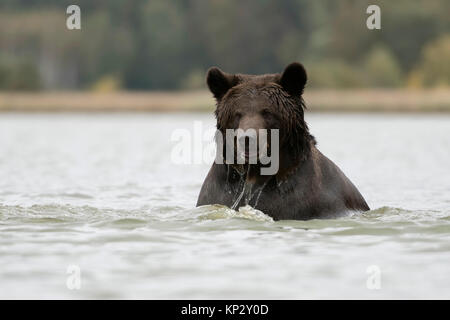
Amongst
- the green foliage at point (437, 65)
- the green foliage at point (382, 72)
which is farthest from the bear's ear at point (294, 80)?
the green foliage at point (382, 72)

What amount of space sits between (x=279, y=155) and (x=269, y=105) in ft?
1.66

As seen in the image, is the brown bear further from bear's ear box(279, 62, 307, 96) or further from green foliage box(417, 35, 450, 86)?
green foliage box(417, 35, 450, 86)

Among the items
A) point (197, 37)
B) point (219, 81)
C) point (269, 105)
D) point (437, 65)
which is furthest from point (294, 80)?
point (197, 37)

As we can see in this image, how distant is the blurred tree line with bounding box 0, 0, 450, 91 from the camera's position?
92188mm

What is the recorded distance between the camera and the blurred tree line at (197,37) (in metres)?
92.2

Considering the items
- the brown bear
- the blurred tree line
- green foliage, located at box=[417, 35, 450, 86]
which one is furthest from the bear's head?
the blurred tree line

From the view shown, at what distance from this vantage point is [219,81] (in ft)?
32.1

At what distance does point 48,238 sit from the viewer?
9.40 metres

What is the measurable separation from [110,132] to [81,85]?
63518 mm

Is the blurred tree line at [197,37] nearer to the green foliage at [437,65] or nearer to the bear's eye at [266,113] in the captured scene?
the green foliage at [437,65]

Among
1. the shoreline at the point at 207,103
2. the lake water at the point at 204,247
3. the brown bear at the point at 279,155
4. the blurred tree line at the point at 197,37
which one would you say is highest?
the blurred tree line at the point at 197,37

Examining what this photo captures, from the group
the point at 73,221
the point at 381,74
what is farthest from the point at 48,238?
the point at 381,74

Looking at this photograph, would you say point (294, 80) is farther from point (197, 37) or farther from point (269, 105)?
point (197, 37)

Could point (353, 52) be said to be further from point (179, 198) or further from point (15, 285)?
point (15, 285)
